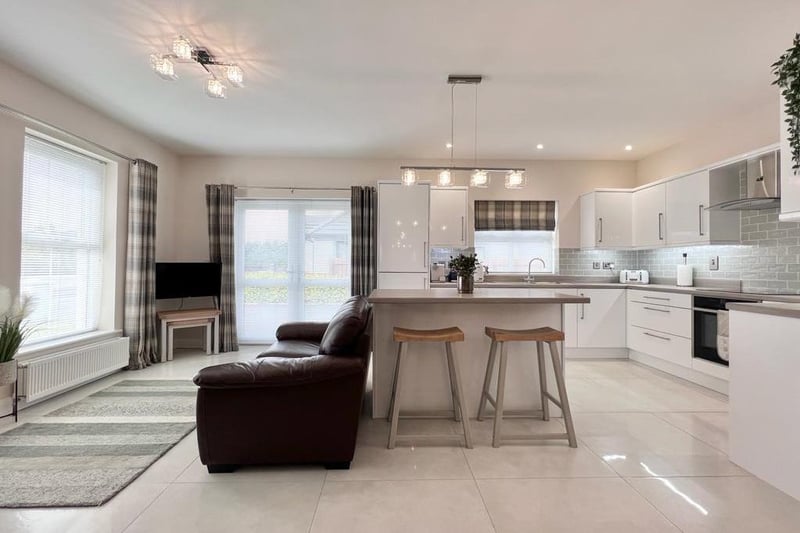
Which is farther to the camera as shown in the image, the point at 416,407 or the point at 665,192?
the point at 665,192

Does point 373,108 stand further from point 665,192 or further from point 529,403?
point 665,192

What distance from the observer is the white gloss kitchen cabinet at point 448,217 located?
5.32 metres

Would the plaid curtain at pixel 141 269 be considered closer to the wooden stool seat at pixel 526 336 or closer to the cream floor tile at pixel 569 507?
the wooden stool seat at pixel 526 336

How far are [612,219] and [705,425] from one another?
9.71 ft

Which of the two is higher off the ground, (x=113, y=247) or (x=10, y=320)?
(x=113, y=247)

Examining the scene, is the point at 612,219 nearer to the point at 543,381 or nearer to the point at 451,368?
the point at 543,381

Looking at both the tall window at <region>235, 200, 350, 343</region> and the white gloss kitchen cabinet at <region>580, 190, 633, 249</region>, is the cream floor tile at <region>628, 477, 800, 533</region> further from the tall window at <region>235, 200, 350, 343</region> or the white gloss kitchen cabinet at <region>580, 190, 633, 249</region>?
the tall window at <region>235, 200, 350, 343</region>

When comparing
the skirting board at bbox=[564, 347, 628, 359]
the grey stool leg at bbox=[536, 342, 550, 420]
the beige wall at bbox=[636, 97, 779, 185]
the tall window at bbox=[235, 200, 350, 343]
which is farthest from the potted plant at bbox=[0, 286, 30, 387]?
the beige wall at bbox=[636, 97, 779, 185]

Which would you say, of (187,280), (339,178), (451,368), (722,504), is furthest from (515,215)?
(187,280)

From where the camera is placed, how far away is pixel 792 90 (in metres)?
2.04

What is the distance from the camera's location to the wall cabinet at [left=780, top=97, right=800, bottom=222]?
7.30 feet

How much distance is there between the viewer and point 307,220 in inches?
222

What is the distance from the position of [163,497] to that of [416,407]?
168 cm

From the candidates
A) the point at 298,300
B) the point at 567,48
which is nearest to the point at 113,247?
the point at 298,300
